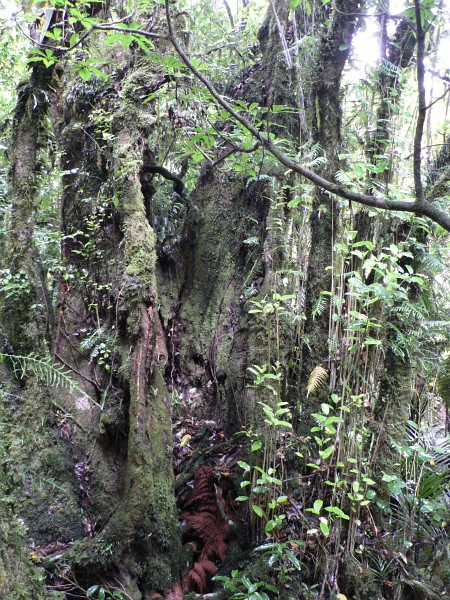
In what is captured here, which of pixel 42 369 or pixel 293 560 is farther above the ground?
pixel 42 369

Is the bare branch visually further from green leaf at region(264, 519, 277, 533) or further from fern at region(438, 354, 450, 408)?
fern at region(438, 354, 450, 408)

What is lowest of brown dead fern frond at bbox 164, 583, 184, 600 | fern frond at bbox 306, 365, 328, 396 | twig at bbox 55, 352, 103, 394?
brown dead fern frond at bbox 164, 583, 184, 600

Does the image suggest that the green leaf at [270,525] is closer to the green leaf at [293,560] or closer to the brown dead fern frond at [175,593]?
the green leaf at [293,560]

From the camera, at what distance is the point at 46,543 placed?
288 cm

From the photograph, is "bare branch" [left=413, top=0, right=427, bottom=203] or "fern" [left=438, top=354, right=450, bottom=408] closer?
"bare branch" [left=413, top=0, right=427, bottom=203]

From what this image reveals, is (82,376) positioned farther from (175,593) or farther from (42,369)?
A: (175,593)

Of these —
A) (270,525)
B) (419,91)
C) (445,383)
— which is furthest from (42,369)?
(445,383)

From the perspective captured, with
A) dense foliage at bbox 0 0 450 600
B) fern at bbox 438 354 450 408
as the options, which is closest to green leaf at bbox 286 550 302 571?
dense foliage at bbox 0 0 450 600

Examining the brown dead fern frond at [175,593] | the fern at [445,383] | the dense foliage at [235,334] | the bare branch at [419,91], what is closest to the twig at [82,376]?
the dense foliage at [235,334]

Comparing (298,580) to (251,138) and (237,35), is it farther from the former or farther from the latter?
(237,35)

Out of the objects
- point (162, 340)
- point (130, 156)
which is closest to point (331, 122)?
point (130, 156)

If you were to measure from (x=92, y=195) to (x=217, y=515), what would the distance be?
3.09 metres

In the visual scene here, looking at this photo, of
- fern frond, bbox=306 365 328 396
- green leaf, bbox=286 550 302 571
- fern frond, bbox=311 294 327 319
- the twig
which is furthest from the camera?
the twig

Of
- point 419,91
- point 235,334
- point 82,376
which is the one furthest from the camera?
point 235,334
